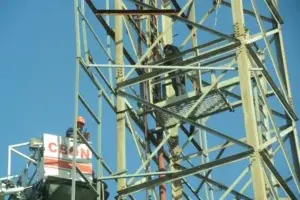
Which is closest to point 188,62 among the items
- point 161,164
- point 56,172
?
point 161,164

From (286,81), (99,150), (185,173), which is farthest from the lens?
(286,81)

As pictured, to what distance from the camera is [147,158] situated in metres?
18.2

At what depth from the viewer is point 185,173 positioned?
54.3ft

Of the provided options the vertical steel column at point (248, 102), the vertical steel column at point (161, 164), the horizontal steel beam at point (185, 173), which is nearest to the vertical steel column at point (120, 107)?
the horizontal steel beam at point (185, 173)

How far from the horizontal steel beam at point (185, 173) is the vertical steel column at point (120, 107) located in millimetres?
488

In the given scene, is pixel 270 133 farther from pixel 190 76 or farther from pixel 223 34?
pixel 223 34

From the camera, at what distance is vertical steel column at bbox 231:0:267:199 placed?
15.4 meters

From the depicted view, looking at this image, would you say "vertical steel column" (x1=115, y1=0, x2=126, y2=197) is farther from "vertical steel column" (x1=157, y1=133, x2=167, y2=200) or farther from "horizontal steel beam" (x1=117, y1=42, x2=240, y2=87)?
"vertical steel column" (x1=157, y1=133, x2=167, y2=200)

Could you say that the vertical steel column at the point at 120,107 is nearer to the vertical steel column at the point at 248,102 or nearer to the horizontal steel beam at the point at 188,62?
the horizontal steel beam at the point at 188,62

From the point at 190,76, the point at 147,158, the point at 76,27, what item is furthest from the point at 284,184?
the point at 76,27

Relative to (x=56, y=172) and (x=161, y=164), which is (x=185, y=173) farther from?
(x=56, y=172)

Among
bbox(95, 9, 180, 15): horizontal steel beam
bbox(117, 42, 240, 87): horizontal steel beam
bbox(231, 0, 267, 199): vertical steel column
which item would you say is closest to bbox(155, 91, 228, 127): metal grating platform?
bbox(117, 42, 240, 87): horizontal steel beam

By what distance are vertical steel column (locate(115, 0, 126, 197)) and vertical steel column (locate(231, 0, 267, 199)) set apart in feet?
9.74

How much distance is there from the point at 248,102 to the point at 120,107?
3323 mm
